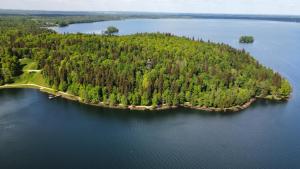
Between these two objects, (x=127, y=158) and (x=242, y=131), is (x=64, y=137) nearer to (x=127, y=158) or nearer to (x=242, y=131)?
(x=127, y=158)

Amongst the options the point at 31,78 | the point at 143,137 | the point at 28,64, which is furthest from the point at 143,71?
the point at 28,64

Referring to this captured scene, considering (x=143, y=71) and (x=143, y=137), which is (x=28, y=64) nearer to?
(x=143, y=71)

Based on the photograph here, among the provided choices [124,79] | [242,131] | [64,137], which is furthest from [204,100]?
[64,137]

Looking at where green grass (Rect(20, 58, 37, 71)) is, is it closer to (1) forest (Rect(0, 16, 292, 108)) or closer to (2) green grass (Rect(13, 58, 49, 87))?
(2) green grass (Rect(13, 58, 49, 87))

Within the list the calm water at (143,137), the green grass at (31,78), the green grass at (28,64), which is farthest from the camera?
the green grass at (28,64)

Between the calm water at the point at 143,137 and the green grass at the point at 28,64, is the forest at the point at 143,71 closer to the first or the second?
the green grass at the point at 28,64

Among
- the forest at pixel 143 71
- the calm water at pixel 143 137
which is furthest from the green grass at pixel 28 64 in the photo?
the calm water at pixel 143 137

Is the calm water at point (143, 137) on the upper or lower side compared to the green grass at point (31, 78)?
lower
